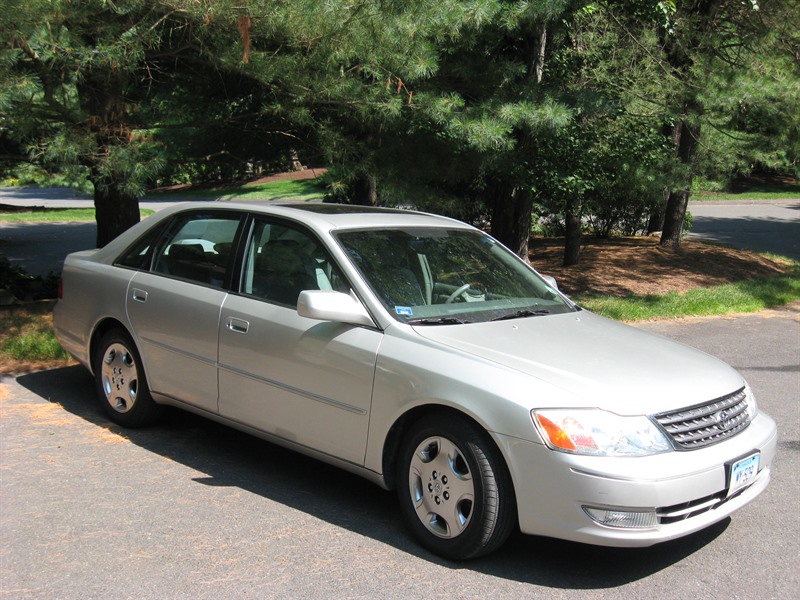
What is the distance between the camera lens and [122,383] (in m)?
6.08

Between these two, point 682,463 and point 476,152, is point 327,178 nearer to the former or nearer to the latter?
point 476,152

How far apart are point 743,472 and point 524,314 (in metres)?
1.45

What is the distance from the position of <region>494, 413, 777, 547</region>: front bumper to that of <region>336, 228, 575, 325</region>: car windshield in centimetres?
110

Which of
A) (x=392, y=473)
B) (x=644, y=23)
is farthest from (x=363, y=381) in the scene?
(x=644, y=23)

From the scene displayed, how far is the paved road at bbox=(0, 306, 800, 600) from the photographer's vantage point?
393 centimetres

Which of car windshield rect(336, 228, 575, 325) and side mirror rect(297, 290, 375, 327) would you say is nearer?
side mirror rect(297, 290, 375, 327)

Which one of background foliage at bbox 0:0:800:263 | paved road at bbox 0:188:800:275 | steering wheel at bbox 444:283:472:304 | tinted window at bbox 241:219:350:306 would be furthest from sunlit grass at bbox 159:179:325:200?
steering wheel at bbox 444:283:472:304

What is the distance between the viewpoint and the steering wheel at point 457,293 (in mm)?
5012

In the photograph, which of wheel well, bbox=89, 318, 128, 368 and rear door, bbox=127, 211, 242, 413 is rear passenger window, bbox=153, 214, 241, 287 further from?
wheel well, bbox=89, 318, 128, 368

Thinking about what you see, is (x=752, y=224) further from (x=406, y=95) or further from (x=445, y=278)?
(x=445, y=278)

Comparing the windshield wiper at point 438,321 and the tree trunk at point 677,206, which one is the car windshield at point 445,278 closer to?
the windshield wiper at point 438,321

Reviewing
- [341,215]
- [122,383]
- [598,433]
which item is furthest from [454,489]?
[122,383]

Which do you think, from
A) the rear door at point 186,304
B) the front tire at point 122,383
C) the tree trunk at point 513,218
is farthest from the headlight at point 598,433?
the tree trunk at point 513,218

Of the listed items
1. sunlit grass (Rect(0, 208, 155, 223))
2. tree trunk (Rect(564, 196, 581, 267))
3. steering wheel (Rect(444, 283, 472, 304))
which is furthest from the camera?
sunlit grass (Rect(0, 208, 155, 223))
